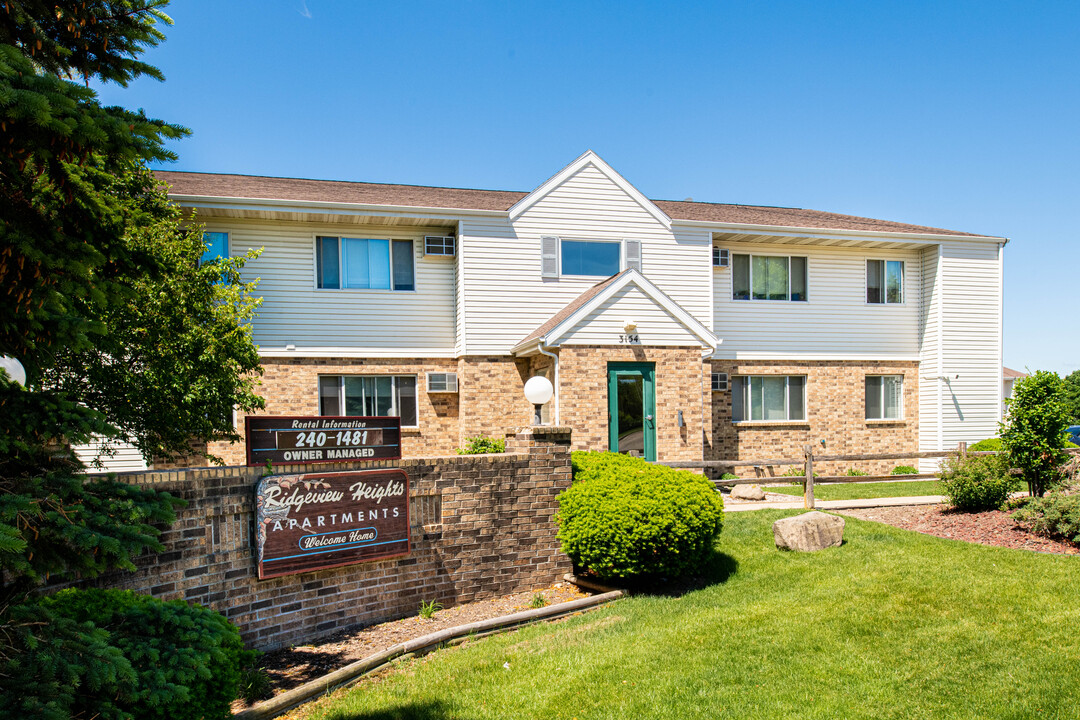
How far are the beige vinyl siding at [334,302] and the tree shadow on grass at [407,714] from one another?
36.7ft

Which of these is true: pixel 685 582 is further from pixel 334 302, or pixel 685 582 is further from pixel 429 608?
pixel 334 302

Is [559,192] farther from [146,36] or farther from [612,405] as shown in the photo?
[146,36]

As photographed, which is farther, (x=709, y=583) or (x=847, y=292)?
(x=847, y=292)

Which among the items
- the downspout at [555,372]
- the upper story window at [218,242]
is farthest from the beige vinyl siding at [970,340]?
the upper story window at [218,242]

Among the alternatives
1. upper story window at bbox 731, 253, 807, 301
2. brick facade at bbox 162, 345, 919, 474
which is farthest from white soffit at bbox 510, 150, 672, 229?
brick facade at bbox 162, 345, 919, 474

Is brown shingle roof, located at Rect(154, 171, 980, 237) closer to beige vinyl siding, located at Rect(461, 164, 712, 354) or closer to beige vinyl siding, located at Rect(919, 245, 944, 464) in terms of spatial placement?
beige vinyl siding, located at Rect(461, 164, 712, 354)

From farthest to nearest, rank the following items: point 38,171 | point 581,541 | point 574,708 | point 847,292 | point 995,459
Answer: point 847,292 → point 995,459 → point 581,541 → point 574,708 → point 38,171

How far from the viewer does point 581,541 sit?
8531 millimetres

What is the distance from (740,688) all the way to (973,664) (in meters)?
2.06

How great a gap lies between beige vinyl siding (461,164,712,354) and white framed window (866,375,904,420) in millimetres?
5947

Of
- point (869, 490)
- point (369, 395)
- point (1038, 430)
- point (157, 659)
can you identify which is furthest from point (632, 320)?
point (157, 659)

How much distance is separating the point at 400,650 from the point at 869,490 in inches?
483

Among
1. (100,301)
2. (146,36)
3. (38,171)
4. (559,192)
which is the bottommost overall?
(100,301)

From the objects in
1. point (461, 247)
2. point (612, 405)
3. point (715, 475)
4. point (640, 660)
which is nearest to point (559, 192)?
point (461, 247)
